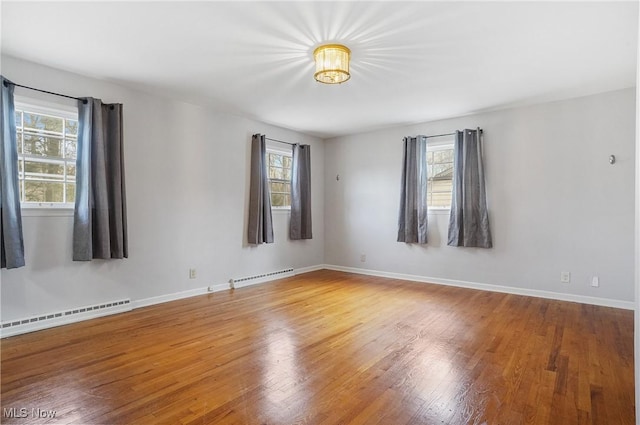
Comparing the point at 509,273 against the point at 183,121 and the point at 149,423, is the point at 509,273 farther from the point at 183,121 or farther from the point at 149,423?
the point at 183,121

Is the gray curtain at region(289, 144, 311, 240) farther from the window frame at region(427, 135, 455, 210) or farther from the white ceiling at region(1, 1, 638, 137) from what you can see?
the window frame at region(427, 135, 455, 210)

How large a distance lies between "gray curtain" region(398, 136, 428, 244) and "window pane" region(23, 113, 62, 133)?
444 cm

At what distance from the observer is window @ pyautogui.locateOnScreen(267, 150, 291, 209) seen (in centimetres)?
557

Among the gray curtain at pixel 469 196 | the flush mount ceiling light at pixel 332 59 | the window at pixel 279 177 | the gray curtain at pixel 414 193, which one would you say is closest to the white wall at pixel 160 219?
the window at pixel 279 177

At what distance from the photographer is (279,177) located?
5.69m

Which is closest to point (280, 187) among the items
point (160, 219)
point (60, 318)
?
point (160, 219)

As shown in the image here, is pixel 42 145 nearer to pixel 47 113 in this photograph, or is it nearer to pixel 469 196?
pixel 47 113

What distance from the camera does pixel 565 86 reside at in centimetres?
371

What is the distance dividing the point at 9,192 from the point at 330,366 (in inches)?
121

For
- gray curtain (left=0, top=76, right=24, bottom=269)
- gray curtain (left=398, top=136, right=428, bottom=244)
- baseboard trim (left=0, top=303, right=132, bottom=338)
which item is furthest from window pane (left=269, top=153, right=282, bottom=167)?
gray curtain (left=0, top=76, right=24, bottom=269)

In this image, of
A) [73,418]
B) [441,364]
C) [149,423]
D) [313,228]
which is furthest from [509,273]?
[73,418]

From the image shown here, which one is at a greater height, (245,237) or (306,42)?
(306,42)

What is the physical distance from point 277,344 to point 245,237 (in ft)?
8.20

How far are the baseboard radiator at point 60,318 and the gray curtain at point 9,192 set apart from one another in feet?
1.76
